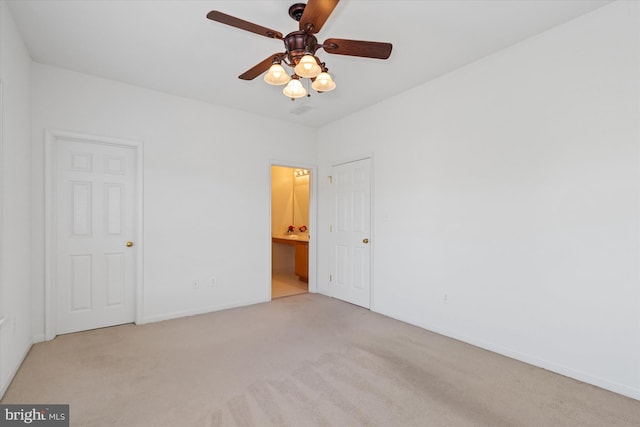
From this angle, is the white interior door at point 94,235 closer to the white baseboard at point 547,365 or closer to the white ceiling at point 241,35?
the white ceiling at point 241,35

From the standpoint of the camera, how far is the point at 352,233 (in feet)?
15.4

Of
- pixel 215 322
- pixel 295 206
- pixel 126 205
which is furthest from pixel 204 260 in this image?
pixel 295 206

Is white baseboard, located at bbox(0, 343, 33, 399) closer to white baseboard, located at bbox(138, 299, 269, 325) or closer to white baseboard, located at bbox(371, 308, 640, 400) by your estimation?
white baseboard, located at bbox(138, 299, 269, 325)

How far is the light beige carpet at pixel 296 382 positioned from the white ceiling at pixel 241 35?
2885mm

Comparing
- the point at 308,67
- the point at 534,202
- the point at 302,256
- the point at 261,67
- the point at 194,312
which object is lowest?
the point at 194,312

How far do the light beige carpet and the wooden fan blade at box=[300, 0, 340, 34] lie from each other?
2508 mm

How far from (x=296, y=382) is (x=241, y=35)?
2.96m

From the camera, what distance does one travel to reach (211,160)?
427 centimetres

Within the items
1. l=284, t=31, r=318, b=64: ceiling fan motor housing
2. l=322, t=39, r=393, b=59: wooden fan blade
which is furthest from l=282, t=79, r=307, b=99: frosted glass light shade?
l=322, t=39, r=393, b=59: wooden fan blade

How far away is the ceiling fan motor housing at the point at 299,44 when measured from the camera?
Answer: 211 centimetres

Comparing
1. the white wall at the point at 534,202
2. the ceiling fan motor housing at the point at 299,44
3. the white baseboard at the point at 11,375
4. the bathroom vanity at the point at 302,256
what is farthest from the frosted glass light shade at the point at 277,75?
the bathroom vanity at the point at 302,256

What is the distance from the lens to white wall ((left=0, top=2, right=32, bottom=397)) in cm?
227

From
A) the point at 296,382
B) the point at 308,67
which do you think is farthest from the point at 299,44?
the point at 296,382

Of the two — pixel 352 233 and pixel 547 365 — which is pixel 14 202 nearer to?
pixel 352 233
